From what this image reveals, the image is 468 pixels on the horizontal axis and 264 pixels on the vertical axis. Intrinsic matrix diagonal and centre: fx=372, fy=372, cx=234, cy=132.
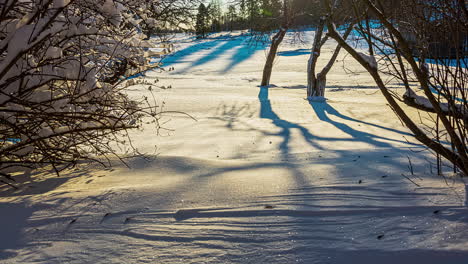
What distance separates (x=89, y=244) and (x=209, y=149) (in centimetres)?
322

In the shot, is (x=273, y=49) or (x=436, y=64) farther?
(x=273, y=49)

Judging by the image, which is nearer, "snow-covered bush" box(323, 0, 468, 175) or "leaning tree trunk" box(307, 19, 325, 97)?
"snow-covered bush" box(323, 0, 468, 175)

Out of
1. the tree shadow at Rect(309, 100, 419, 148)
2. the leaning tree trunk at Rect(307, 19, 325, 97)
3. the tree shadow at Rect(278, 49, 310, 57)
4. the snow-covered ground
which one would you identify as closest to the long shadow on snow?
the tree shadow at Rect(278, 49, 310, 57)

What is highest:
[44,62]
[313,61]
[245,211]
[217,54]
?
[217,54]

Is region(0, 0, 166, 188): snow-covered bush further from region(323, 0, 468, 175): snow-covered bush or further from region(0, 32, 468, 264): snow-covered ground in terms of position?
region(323, 0, 468, 175): snow-covered bush

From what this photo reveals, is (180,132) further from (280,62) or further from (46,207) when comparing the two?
(280,62)

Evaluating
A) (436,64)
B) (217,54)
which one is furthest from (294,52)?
(436,64)

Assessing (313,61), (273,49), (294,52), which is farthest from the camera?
(294,52)

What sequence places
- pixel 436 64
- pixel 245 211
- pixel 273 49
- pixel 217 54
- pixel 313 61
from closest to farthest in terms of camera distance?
pixel 436 64, pixel 245 211, pixel 313 61, pixel 273 49, pixel 217 54

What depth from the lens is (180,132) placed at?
672cm

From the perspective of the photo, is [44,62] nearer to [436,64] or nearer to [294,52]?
[436,64]

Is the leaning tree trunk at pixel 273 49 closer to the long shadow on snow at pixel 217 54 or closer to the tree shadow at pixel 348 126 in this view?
the tree shadow at pixel 348 126

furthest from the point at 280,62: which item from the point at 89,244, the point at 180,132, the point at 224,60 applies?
the point at 89,244

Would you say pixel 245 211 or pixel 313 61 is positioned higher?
pixel 313 61
